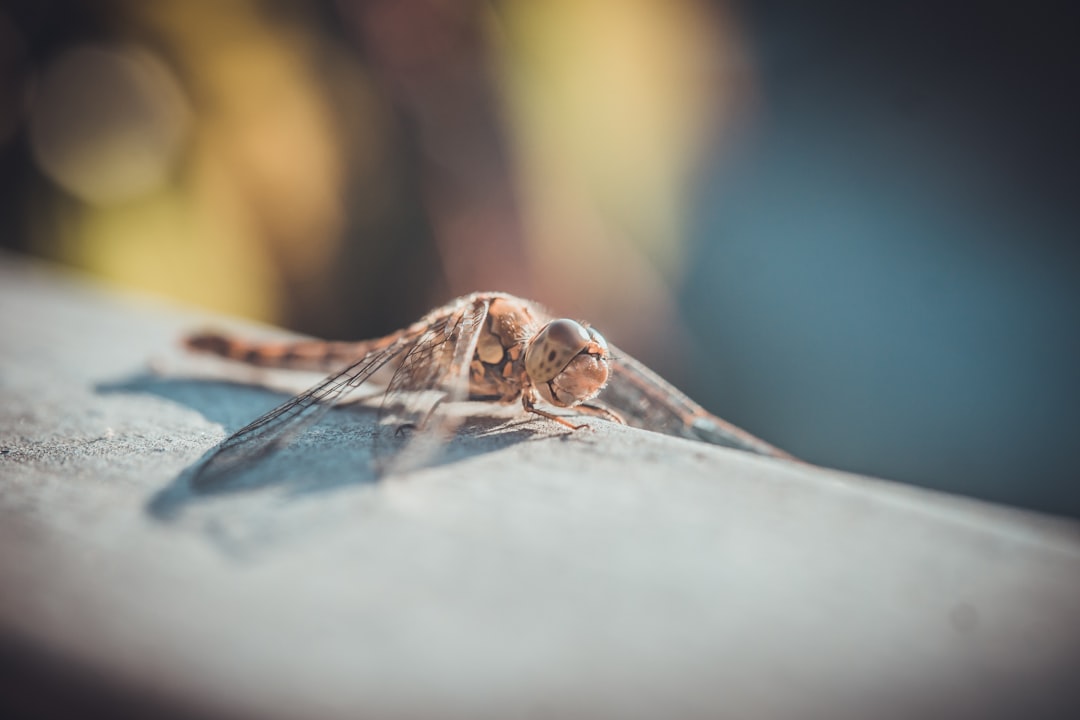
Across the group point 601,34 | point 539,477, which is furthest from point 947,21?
point 539,477

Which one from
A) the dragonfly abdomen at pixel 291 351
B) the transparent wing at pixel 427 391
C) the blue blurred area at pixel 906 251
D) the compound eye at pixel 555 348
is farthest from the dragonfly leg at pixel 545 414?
the blue blurred area at pixel 906 251

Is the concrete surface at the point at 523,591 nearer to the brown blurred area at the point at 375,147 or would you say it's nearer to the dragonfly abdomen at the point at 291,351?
the dragonfly abdomen at the point at 291,351

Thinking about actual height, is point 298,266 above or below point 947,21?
above

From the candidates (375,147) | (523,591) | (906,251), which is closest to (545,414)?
(523,591)

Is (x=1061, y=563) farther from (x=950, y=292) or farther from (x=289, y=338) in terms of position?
(x=289, y=338)

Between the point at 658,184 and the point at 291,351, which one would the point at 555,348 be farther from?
the point at 658,184

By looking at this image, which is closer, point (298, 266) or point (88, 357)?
point (88, 357)

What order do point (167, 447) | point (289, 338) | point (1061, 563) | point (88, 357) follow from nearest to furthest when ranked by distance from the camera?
point (1061, 563), point (167, 447), point (88, 357), point (289, 338)
